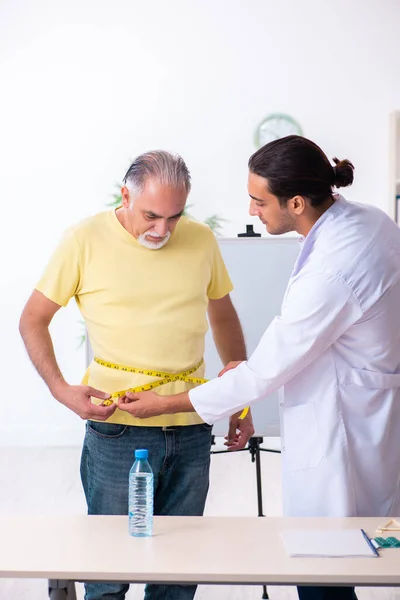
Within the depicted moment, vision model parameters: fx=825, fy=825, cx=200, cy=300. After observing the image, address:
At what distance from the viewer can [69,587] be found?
1.63 m

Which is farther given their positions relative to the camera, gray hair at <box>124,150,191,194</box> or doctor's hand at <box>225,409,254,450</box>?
doctor's hand at <box>225,409,254,450</box>

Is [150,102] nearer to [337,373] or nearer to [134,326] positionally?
[134,326]

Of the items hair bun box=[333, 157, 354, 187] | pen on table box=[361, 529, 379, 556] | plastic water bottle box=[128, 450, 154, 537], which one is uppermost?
hair bun box=[333, 157, 354, 187]

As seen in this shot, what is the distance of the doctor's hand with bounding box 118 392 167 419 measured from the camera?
6.61 ft

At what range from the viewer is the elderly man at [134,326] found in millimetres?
2086

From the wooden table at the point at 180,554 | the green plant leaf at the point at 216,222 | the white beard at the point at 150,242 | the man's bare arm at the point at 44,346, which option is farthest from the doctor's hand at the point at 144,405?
the green plant leaf at the point at 216,222

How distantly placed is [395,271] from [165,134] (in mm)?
4407

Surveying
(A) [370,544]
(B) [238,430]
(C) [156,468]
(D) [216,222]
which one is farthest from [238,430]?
(D) [216,222]

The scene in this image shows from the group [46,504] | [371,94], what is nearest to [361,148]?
[371,94]

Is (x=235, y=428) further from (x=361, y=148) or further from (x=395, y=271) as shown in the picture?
(x=361, y=148)

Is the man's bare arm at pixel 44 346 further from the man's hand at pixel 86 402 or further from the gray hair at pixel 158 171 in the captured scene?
the gray hair at pixel 158 171

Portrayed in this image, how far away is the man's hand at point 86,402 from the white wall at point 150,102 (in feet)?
13.2

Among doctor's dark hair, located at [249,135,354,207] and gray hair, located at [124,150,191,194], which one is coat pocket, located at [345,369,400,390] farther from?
gray hair, located at [124,150,191,194]

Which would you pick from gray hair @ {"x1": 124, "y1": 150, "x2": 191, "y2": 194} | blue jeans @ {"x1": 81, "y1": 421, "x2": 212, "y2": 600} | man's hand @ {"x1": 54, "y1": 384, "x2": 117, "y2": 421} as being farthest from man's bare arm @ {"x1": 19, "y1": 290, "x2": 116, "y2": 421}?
gray hair @ {"x1": 124, "y1": 150, "x2": 191, "y2": 194}
